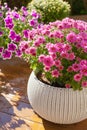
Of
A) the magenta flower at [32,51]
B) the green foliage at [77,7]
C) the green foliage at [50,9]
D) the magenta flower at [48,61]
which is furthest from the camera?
the green foliage at [77,7]

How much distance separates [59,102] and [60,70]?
306mm

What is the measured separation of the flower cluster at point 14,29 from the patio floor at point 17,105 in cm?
34

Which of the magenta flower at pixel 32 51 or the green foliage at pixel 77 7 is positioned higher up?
the magenta flower at pixel 32 51

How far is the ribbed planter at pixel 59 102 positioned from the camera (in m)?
2.86

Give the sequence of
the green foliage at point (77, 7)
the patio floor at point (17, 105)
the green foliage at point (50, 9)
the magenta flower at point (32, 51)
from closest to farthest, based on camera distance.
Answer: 1. the magenta flower at point (32, 51)
2. the patio floor at point (17, 105)
3. the green foliage at point (50, 9)
4. the green foliage at point (77, 7)

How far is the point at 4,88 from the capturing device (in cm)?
384

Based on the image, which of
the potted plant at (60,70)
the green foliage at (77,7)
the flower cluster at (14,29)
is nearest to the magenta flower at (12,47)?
the flower cluster at (14,29)

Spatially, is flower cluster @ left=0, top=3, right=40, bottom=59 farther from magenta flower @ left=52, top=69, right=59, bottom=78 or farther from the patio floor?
magenta flower @ left=52, top=69, right=59, bottom=78

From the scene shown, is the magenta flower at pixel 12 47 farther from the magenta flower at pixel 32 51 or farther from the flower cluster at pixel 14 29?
the magenta flower at pixel 32 51

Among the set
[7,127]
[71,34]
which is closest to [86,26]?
[71,34]

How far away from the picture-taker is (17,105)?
350 centimetres

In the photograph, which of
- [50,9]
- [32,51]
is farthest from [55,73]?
[50,9]

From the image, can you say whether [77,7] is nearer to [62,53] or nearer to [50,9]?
[50,9]

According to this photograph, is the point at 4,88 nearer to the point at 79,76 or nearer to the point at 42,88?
the point at 42,88
